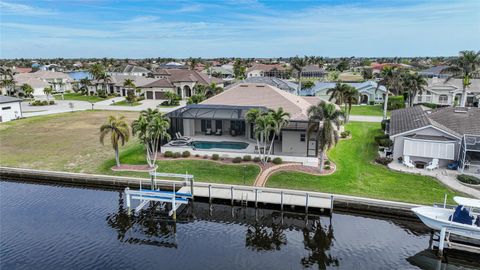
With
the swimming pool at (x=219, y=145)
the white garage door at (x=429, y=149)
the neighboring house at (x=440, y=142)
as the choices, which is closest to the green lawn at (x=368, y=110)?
the neighboring house at (x=440, y=142)

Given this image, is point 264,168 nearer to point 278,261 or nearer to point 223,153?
point 223,153

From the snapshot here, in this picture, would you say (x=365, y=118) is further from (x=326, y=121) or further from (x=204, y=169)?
(x=204, y=169)

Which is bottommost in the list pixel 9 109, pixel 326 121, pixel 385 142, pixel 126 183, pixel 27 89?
pixel 126 183

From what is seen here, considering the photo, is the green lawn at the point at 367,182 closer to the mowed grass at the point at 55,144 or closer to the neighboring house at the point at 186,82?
the mowed grass at the point at 55,144

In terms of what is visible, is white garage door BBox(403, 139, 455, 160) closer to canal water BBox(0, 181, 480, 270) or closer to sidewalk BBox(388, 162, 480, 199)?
sidewalk BBox(388, 162, 480, 199)

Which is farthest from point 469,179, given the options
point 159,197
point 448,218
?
point 159,197
